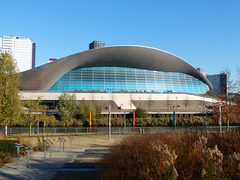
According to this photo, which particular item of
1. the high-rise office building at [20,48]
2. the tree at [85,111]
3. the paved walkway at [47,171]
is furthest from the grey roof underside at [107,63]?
the high-rise office building at [20,48]

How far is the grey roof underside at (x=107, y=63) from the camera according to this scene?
4728 centimetres

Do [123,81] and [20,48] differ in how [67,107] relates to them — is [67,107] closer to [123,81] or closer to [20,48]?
[123,81]

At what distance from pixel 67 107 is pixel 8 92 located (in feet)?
71.2

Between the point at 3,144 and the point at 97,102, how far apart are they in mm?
34035

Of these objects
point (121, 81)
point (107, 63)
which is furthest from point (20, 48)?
point (121, 81)

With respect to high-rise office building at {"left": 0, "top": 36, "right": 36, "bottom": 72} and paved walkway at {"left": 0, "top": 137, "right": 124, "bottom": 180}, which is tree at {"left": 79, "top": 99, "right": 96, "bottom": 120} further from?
high-rise office building at {"left": 0, "top": 36, "right": 36, "bottom": 72}

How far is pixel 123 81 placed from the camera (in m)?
51.2

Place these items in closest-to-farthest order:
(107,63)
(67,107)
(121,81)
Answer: (67,107) → (121,81) → (107,63)

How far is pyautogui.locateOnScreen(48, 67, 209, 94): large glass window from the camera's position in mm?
48750

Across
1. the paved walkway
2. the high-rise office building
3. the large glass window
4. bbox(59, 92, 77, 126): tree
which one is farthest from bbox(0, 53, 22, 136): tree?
the high-rise office building

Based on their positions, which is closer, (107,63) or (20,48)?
(107,63)

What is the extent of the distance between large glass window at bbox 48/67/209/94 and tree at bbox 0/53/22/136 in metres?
29.1

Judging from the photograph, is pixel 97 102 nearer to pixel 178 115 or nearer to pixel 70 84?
pixel 70 84

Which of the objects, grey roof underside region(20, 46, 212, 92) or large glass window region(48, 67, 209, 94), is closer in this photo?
grey roof underside region(20, 46, 212, 92)
